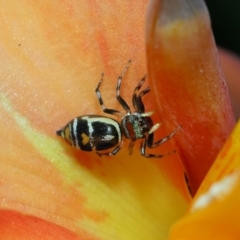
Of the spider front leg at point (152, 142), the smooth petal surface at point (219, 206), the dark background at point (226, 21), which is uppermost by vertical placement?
the smooth petal surface at point (219, 206)

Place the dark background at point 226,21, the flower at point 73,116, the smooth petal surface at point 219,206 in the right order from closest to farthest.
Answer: the smooth petal surface at point 219,206, the flower at point 73,116, the dark background at point 226,21

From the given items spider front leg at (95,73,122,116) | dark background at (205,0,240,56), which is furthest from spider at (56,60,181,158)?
dark background at (205,0,240,56)

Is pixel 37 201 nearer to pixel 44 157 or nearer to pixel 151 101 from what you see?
pixel 44 157

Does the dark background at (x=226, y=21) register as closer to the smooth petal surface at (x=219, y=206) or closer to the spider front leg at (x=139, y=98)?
the spider front leg at (x=139, y=98)

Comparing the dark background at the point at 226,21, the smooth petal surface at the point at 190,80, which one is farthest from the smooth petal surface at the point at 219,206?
the dark background at the point at 226,21

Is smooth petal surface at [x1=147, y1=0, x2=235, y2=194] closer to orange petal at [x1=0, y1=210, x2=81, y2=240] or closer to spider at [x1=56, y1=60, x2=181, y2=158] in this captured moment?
spider at [x1=56, y1=60, x2=181, y2=158]

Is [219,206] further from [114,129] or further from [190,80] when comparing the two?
[114,129]

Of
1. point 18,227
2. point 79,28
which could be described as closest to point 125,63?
point 79,28

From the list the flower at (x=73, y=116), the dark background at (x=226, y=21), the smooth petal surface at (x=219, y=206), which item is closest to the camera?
the smooth petal surface at (x=219, y=206)
